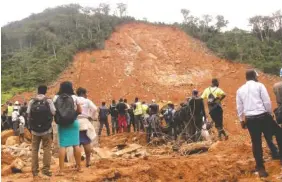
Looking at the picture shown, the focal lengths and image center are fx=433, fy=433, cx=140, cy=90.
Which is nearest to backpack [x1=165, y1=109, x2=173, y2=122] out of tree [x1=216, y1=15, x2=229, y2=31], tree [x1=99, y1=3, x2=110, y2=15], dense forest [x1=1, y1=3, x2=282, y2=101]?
dense forest [x1=1, y1=3, x2=282, y2=101]

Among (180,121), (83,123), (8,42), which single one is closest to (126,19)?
(8,42)

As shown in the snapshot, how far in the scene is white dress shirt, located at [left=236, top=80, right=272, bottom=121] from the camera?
569 centimetres

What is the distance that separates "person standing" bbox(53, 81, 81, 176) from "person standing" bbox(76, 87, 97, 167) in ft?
1.62

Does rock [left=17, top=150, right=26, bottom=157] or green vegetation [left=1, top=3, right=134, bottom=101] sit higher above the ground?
green vegetation [left=1, top=3, right=134, bottom=101]

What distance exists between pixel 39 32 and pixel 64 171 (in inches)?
1215

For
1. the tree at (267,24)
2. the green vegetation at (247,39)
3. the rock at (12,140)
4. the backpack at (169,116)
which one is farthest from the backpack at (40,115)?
the tree at (267,24)

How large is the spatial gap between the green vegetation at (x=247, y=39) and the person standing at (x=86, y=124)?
24647 millimetres

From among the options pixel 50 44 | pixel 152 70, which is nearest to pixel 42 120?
pixel 152 70

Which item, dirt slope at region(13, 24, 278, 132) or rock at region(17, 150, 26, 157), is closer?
rock at region(17, 150, 26, 157)

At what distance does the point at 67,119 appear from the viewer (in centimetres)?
631

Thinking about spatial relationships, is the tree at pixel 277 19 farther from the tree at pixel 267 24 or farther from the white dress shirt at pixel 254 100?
the white dress shirt at pixel 254 100

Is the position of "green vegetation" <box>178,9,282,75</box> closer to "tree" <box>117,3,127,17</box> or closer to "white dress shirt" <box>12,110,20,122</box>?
"tree" <box>117,3,127,17</box>

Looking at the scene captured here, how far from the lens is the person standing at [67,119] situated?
Answer: 6332mm

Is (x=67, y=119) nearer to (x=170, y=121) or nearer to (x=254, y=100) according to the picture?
(x=254, y=100)
